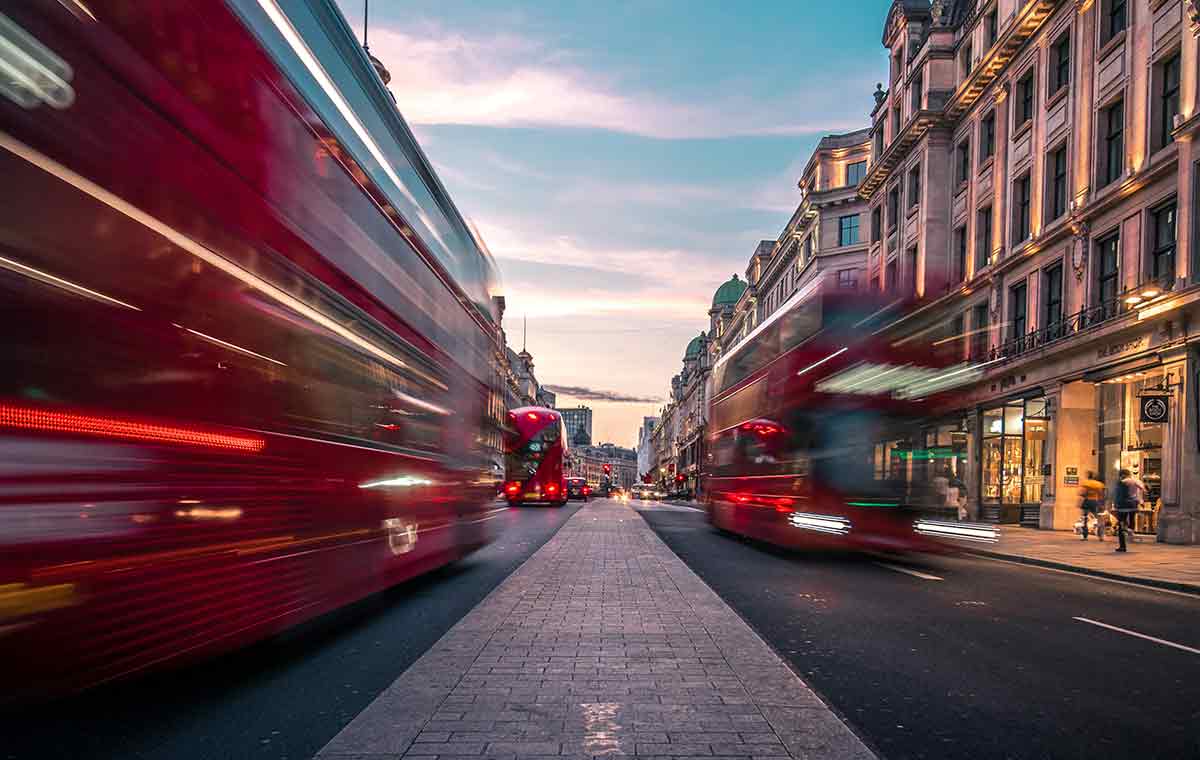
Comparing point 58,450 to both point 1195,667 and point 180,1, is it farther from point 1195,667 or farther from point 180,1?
point 1195,667

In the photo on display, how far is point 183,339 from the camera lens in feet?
14.8

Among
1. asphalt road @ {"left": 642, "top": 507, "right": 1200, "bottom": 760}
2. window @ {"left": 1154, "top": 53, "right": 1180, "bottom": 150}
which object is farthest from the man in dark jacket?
window @ {"left": 1154, "top": 53, "right": 1180, "bottom": 150}

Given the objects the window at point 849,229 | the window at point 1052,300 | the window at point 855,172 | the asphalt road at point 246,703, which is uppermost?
the window at point 855,172

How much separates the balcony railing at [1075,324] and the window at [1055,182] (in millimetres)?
3718

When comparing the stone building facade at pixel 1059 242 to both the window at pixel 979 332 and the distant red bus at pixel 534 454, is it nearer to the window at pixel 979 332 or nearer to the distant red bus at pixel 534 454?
the window at pixel 979 332

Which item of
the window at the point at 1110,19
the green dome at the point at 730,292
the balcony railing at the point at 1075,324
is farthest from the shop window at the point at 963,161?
the green dome at the point at 730,292

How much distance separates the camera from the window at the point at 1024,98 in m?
30.5

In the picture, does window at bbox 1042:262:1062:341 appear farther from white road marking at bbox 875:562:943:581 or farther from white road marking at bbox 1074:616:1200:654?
white road marking at bbox 1074:616:1200:654

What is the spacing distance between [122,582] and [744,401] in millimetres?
14804

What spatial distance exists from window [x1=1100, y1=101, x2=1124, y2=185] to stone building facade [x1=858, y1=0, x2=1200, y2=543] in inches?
1.6

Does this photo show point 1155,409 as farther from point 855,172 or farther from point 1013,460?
point 855,172

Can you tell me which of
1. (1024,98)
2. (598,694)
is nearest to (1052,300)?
(1024,98)

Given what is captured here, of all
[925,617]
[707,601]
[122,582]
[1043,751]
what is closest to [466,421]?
[707,601]

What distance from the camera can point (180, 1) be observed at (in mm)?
4438
